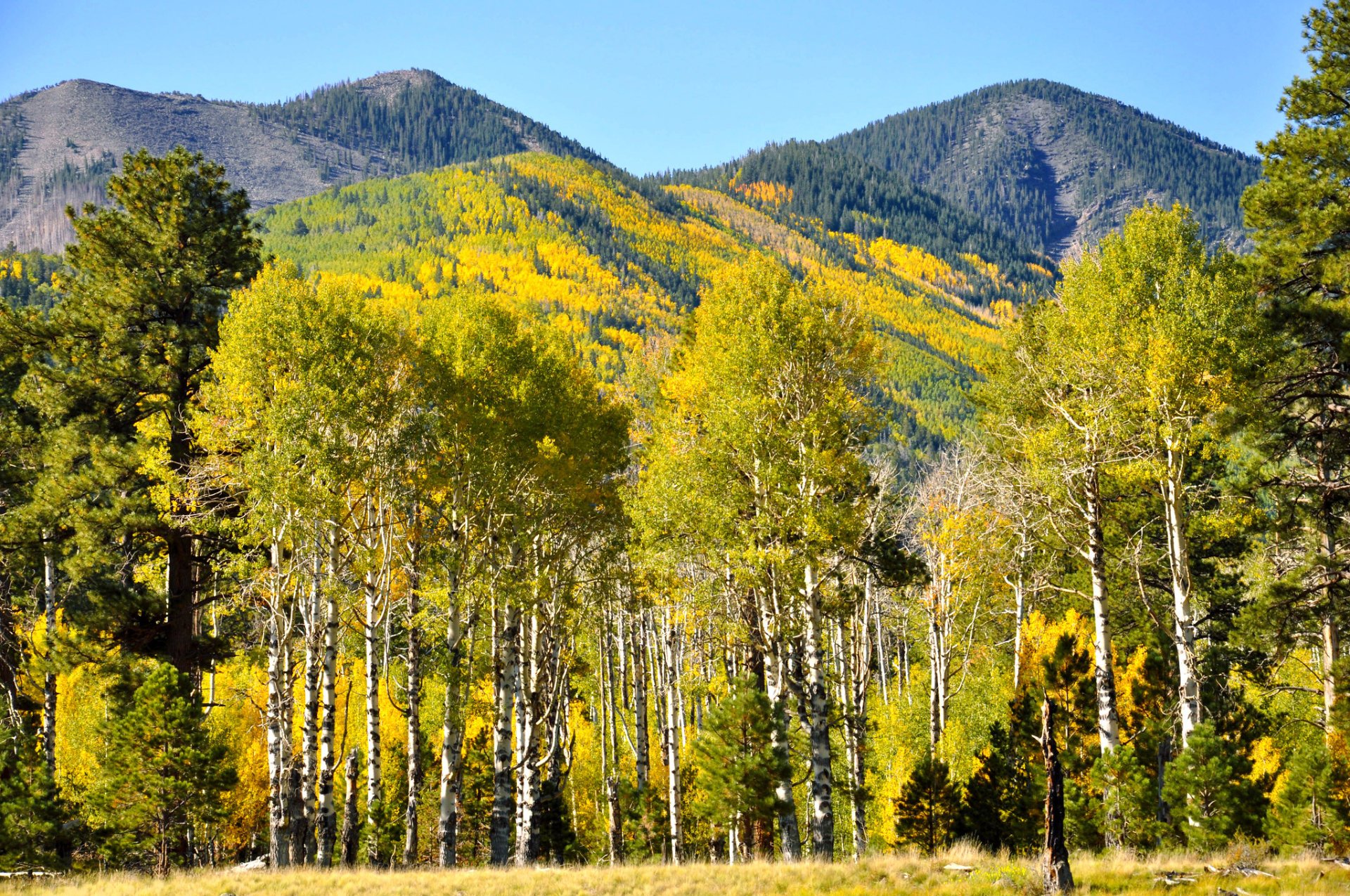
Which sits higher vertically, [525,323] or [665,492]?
[525,323]

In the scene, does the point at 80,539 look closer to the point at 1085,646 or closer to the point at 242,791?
the point at 242,791

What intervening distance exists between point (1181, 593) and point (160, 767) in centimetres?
2150

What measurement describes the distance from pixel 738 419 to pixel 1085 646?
17.5 meters

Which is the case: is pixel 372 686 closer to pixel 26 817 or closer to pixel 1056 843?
pixel 26 817

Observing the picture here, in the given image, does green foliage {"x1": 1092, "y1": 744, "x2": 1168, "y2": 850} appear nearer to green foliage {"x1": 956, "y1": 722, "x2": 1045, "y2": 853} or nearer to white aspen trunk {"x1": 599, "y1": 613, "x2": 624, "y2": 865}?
green foliage {"x1": 956, "y1": 722, "x2": 1045, "y2": 853}

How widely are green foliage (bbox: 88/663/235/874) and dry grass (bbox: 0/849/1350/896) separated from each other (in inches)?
75.1

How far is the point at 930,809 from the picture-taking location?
22.7 meters

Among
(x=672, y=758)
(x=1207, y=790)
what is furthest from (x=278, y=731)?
(x=1207, y=790)

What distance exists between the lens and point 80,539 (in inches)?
806

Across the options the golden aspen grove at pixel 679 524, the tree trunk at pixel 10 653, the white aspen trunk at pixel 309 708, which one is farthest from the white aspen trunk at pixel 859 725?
the tree trunk at pixel 10 653

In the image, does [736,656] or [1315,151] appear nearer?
[1315,151]

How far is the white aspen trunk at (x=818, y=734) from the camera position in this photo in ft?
60.4

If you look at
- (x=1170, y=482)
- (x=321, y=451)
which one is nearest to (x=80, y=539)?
(x=321, y=451)

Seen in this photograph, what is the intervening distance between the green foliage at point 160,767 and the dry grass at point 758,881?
191 centimetres
